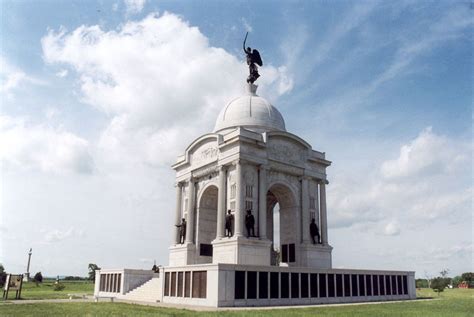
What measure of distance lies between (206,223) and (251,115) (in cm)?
Answer: 1202

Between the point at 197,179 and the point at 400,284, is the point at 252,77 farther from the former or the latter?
the point at 400,284

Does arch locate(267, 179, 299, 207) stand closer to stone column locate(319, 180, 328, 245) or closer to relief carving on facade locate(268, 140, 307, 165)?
relief carving on facade locate(268, 140, 307, 165)

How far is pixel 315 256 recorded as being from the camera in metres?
40.5

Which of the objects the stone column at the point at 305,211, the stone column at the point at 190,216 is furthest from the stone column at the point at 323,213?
the stone column at the point at 190,216

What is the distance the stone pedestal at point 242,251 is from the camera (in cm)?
3469

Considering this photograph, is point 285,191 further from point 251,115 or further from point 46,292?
point 46,292

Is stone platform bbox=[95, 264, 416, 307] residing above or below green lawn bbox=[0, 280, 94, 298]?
above

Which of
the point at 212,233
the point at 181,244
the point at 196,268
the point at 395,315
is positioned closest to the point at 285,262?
the point at 212,233

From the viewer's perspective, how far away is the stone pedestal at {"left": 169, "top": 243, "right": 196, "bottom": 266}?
4112 centimetres

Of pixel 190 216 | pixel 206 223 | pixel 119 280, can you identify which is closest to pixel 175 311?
pixel 119 280

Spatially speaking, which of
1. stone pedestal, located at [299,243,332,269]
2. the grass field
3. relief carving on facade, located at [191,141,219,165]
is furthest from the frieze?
the grass field

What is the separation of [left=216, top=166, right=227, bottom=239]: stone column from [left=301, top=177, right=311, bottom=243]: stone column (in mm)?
8432

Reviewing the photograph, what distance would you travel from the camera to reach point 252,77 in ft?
156

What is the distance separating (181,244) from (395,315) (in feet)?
80.5
